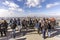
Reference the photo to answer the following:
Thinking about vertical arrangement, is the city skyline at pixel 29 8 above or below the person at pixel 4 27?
above

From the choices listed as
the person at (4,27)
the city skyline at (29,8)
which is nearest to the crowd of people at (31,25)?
the person at (4,27)

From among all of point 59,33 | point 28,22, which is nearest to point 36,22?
point 28,22

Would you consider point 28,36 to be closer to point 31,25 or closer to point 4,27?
point 31,25

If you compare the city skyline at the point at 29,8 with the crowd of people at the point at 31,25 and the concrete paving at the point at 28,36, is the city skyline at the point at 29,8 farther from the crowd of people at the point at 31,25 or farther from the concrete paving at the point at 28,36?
the concrete paving at the point at 28,36

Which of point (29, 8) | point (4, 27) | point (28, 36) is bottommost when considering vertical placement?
point (28, 36)

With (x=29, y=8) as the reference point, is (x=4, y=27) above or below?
below

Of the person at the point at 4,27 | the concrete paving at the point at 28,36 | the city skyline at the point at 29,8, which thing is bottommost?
the concrete paving at the point at 28,36

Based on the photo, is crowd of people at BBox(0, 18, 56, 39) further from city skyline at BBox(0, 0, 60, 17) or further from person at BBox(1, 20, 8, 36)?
city skyline at BBox(0, 0, 60, 17)

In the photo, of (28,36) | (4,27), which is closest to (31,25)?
(28,36)

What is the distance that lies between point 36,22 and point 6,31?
0.51 m

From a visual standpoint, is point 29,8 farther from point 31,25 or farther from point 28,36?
point 28,36

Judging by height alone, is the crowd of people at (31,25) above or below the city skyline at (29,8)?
below

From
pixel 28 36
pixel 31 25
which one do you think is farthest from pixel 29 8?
pixel 28 36

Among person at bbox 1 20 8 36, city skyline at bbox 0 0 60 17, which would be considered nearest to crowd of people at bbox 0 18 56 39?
person at bbox 1 20 8 36
